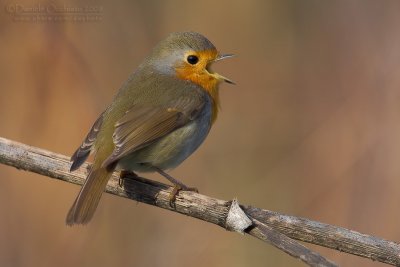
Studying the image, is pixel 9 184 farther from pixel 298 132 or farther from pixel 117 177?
pixel 298 132

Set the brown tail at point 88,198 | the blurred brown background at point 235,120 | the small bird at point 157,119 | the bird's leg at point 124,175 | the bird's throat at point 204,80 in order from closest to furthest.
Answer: the brown tail at point 88,198
the small bird at point 157,119
the bird's leg at point 124,175
the bird's throat at point 204,80
the blurred brown background at point 235,120

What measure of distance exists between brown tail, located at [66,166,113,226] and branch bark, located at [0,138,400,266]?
24 centimetres

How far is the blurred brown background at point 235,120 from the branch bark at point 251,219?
4.22ft

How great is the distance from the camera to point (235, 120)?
6.45 metres

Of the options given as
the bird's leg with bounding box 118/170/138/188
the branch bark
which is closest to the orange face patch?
the bird's leg with bounding box 118/170/138/188

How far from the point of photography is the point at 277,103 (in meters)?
6.41

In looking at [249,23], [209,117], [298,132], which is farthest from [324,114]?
[209,117]

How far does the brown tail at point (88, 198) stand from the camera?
13.4ft

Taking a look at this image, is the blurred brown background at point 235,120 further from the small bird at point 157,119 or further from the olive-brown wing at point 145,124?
the olive-brown wing at point 145,124

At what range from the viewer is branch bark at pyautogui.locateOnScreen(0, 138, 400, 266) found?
11.6 ft

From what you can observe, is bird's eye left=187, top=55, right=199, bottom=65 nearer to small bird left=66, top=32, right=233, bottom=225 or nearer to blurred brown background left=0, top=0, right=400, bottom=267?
small bird left=66, top=32, right=233, bottom=225

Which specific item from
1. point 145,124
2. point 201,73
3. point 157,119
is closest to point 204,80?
point 201,73

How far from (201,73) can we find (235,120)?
1.46m

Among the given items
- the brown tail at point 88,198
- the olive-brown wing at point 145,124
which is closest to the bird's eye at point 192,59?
the olive-brown wing at point 145,124
